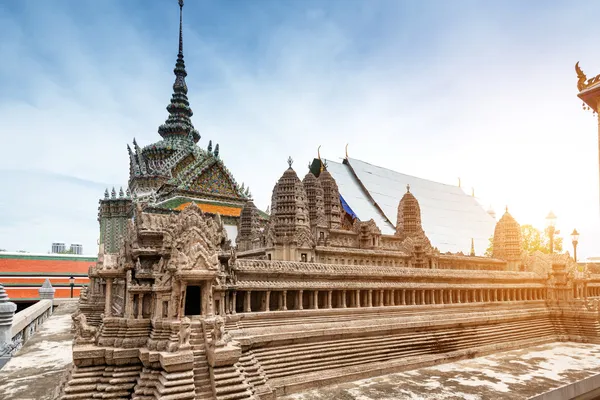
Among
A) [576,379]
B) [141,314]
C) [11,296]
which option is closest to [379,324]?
[576,379]

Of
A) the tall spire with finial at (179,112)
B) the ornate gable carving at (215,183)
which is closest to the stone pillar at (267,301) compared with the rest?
the ornate gable carving at (215,183)

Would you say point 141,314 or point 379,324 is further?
point 379,324

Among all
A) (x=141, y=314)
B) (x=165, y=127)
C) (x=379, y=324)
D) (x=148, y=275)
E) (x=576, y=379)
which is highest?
(x=165, y=127)

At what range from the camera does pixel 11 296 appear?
112ft

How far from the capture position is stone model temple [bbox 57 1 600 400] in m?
12.7

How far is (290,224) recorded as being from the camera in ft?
85.8

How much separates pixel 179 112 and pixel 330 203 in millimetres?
23440

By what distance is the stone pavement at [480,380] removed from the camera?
14829 mm

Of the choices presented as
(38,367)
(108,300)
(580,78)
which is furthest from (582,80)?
(38,367)

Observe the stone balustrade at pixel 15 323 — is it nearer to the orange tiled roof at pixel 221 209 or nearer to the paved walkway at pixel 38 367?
the paved walkway at pixel 38 367

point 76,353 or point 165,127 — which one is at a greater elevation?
point 165,127

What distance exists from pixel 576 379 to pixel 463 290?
26.8 ft

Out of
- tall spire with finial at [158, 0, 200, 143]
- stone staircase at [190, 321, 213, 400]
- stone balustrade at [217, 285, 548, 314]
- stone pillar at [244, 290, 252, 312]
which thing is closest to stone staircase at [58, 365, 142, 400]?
stone staircase at [190, 321, 213, 400]

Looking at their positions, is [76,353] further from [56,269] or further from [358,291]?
[56,269]
